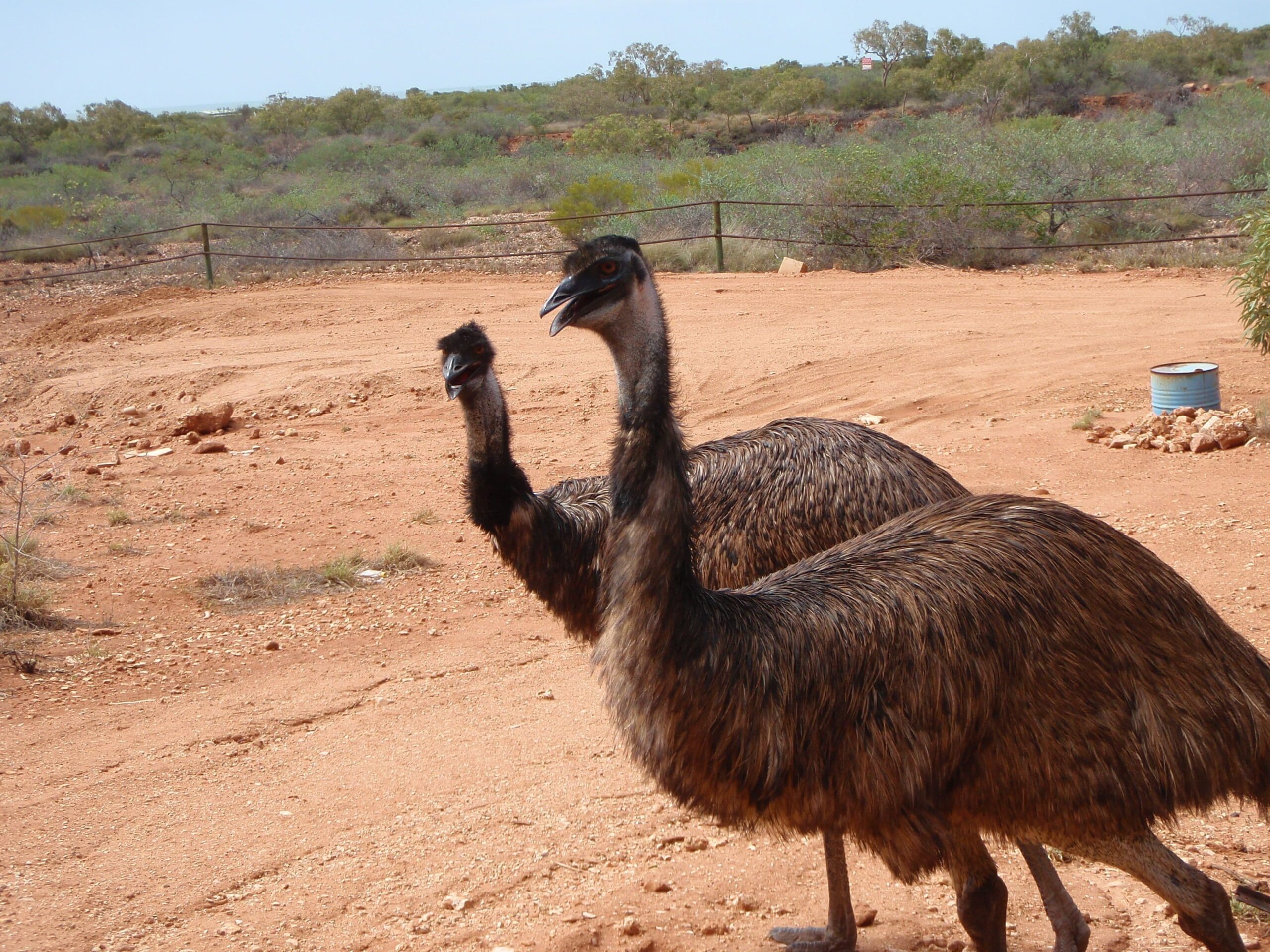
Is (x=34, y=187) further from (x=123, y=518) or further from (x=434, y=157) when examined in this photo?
(x=123, y=518)

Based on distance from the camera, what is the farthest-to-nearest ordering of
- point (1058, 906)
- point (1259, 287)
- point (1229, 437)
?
point (1259, 287)
point (1229, 437)
point (1058, 906)

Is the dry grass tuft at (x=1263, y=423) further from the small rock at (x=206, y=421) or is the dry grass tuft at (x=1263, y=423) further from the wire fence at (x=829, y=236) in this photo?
the small rock at (x=206, y=421)

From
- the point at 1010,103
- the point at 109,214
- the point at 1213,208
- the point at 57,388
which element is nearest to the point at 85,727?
the point at 57,388

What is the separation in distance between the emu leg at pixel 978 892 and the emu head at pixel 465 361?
8.08ft

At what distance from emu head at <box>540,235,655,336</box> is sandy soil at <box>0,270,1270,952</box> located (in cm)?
182

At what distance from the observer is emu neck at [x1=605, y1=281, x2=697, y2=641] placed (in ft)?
8.97

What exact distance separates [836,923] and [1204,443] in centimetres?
564

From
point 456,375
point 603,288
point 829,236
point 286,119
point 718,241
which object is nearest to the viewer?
point 603,288

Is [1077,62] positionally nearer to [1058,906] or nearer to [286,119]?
[286,119]

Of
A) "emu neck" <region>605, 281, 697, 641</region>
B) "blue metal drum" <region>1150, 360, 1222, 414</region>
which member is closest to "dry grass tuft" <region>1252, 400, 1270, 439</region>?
"blue metal drum" <region>1150, 360, 1222, 414</region>

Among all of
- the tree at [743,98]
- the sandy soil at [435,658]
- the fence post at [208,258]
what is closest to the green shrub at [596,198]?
the fence post at [208,258]

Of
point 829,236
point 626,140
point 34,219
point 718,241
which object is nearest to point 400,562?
point 718,241

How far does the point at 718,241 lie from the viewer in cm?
1695

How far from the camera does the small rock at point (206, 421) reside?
11211 mm
